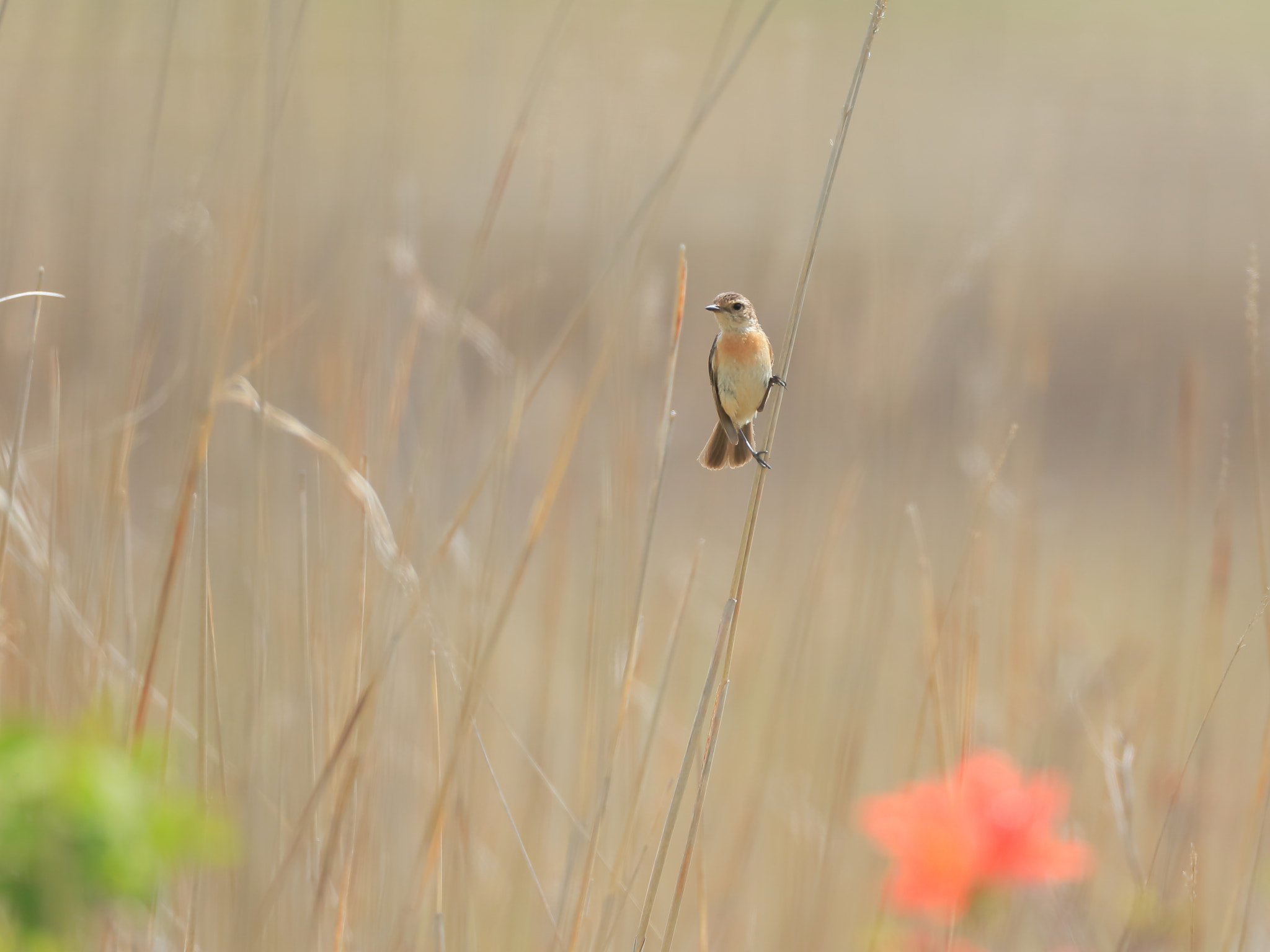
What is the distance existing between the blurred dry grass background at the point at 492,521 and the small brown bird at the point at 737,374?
0.32 ft

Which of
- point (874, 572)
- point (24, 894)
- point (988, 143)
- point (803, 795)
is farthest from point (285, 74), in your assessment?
point (988, 143)

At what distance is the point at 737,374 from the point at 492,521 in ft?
2.08

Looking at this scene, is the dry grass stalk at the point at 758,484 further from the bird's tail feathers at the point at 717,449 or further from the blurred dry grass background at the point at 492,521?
the bird's tail feathers at the point at 717,449

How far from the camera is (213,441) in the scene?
1496mm

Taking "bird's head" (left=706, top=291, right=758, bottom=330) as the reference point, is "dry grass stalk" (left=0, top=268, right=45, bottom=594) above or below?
below

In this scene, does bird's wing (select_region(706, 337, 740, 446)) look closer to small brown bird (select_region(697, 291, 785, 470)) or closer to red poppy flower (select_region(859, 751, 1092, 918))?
small brown bird (select_region(697, 291, 785, 470))

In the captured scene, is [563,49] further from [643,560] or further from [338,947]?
[338,947]

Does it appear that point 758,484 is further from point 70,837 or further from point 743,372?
point 743,372

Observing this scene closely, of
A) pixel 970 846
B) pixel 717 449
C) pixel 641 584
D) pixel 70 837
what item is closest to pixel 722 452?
pixel 717 449

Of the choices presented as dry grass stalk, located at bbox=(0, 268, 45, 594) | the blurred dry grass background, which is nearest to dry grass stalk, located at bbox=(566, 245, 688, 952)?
the blurred dry grass background

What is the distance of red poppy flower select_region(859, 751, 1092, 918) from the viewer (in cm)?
84

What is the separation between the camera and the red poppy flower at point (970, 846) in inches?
Result: 33.0

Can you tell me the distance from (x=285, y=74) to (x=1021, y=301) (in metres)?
1.55

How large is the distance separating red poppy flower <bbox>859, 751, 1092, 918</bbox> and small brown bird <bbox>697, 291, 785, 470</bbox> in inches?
34.6
